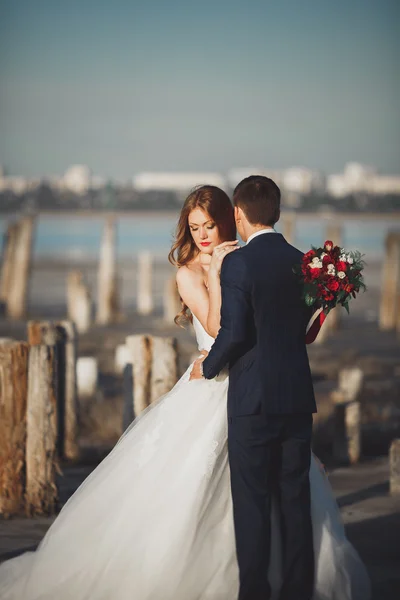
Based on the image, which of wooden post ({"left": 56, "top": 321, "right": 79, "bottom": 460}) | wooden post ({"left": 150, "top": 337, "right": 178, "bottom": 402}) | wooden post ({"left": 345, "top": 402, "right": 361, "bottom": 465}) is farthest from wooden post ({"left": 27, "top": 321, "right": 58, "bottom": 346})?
wooden post ({"left": 345, "top": 402, "right": 361, "bottom": 465})

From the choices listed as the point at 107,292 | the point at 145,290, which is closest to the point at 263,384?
the point at 107,292

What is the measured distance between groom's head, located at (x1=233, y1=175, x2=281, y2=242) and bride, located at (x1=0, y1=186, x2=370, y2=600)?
295 millimetres

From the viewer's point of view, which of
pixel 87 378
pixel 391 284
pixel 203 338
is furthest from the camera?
pixel 391 284

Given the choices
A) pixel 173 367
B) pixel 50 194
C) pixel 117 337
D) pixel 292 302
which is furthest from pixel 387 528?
pixel 50 194

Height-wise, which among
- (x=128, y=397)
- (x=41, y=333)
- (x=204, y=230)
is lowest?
(x=128, y=397)

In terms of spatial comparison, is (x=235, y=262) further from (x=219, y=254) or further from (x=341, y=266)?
(x=341, y=266)

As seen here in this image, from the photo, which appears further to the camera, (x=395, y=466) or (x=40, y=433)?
(x=395, y=466)

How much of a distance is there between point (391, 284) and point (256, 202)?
19918 millimetres

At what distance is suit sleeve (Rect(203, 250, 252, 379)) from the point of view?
16.3ft

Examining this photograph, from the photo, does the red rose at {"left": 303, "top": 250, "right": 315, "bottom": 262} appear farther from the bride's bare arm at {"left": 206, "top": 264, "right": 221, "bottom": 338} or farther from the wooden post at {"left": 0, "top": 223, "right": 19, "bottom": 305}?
the wooden post at {"left": 0, "top": 223, "right": 19, "bottom": 305}

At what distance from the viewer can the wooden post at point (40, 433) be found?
752 centimetres

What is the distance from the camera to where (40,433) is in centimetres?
754

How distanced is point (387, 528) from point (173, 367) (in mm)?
2048

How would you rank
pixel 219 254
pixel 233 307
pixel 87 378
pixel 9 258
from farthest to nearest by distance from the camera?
pixel 9 258 < pixel 87 378 < pixel 219 254 < pixel 233 307
